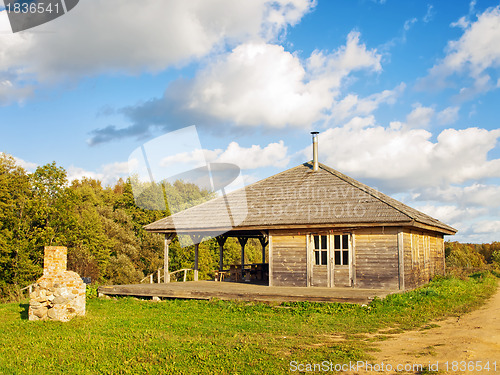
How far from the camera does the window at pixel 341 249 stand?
17086 mm

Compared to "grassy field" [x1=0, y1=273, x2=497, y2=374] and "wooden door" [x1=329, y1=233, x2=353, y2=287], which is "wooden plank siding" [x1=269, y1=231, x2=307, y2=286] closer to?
"wooden door" [x1=329, y1=233, x2=353, y2=287]

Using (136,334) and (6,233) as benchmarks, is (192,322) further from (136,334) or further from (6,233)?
(6,233)

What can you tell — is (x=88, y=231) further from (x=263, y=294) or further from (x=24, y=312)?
(x=263, y=294)

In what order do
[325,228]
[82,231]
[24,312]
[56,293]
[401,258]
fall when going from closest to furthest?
[56,293] → [24,312] → [401,258] → [325,228] → [82,231]

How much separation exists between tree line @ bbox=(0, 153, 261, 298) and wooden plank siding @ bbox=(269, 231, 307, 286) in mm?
18352

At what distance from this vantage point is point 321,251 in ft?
57.4

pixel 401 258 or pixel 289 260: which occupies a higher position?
pixel 401 258

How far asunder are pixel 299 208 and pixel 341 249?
246 cm

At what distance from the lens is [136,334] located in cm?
965

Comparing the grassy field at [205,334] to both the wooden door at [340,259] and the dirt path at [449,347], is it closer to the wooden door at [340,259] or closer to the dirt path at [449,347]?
the dirt path at [449,347]

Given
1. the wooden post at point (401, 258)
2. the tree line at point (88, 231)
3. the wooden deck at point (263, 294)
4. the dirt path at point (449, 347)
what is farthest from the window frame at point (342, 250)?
the tree line at point (88, 231)

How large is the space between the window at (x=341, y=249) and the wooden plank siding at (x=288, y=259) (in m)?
1.24

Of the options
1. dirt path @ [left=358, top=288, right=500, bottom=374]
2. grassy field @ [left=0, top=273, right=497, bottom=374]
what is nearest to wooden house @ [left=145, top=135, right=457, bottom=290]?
grassy field @ [left=0, top=273, right=497, bottom=374]

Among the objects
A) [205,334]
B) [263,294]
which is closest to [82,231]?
[263,294]
